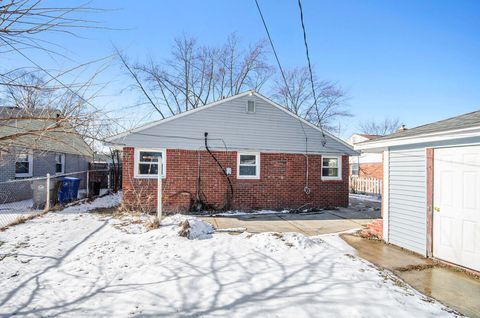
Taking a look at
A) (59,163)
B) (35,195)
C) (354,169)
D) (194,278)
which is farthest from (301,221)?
(354,169)

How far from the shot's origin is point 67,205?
36.8 ft

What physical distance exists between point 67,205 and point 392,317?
12.1m

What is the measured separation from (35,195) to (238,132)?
849cm

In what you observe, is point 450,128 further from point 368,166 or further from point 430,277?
point 368,166

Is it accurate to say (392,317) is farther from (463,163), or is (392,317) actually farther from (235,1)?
(235,1)

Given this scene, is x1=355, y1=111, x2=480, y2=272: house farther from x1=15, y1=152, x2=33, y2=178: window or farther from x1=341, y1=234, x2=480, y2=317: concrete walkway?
x1=15, y1=152, x2=33, y2=178: window

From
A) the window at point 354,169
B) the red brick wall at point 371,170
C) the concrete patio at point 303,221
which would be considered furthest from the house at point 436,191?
the window at point 354,169

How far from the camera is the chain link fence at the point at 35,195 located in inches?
362

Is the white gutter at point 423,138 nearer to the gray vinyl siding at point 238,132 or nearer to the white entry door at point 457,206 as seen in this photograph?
the white entry door at point 457,206

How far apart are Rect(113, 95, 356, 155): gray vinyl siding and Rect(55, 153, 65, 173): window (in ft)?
32.5

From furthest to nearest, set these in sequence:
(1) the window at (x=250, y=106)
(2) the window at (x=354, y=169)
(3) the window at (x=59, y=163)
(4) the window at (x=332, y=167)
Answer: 1. (2) the window at (x=354, y=169)
2. (3) the window at (x=59, y=163)
3. (4) the window at (x=332, y=167)
4. (1) the window at (x=250, y=106)

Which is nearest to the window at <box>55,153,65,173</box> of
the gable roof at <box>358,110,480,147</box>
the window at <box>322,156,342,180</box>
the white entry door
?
the window at <box>322,156,342,180</box>

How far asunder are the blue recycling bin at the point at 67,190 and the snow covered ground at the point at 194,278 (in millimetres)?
5937

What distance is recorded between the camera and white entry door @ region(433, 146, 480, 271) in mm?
4711
